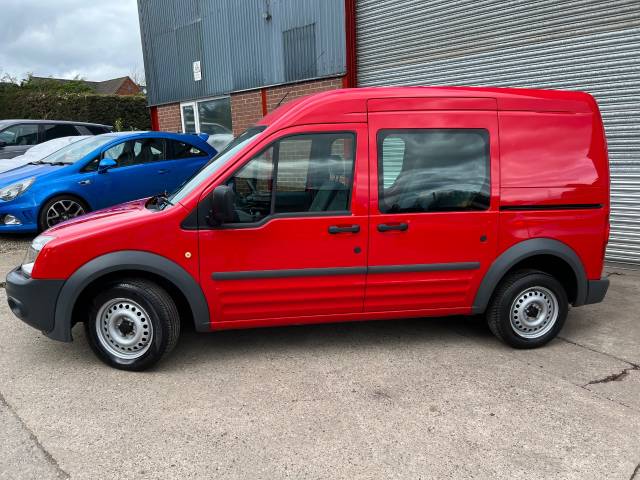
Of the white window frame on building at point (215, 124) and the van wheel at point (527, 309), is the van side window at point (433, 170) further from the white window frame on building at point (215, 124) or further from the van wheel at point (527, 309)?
the white window frame on building at point (215, 124)

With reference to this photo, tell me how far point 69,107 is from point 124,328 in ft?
75.4

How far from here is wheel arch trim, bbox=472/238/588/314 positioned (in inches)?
152

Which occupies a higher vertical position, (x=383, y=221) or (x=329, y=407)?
(x=383, y=221)

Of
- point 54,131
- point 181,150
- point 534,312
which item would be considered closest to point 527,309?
point 534,312

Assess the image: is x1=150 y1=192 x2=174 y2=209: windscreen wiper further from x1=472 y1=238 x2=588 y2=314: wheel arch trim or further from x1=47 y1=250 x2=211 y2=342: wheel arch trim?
x1=472 y1=238 x2=588 y2=314: wheel arch trim

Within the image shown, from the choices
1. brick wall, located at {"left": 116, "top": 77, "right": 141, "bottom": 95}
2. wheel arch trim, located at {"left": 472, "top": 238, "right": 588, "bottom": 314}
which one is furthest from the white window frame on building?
brick wall, located at {"left": 116, "top": 77, "right": 141, "bottom": 95}

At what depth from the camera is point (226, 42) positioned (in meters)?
11.2

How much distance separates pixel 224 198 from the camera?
10.9ft

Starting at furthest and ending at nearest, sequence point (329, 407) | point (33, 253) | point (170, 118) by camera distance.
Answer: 1. point (170, 118)
2. point (33, 253)
3. point (329, 407)

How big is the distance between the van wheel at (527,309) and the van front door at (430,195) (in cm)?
34

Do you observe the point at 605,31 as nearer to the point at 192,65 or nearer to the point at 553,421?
the point at 553,421

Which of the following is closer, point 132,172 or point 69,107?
point 132,172

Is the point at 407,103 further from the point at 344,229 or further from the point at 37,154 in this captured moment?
the point at 37,154

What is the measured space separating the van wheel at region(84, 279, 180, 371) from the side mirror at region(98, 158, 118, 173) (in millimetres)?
4123
